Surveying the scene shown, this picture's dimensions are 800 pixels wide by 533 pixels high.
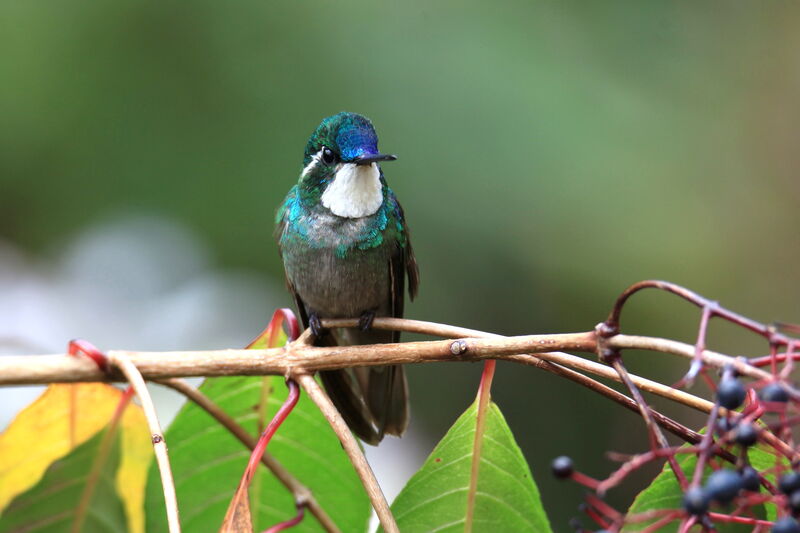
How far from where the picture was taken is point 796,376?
16.7 feet

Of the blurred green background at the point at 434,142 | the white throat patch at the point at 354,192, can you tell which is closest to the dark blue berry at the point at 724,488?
the white throat patch at the point at 354,192

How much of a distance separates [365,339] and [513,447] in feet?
6.18

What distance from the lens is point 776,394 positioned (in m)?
1.18

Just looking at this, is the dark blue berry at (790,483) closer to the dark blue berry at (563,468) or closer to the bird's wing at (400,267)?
the dark blue berry at (563,468)

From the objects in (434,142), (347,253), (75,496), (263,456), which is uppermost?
(434,142)

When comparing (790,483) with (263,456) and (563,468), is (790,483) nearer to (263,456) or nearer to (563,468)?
(563,468)

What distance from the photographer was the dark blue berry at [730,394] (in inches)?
47.3

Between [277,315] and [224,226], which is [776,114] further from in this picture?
[277,315]

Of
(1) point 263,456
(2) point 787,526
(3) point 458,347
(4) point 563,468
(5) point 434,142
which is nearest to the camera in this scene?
(2) point 787,526

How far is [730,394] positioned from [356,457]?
69cm

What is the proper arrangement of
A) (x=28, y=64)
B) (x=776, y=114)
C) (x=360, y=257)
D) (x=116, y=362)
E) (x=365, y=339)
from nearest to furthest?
(x=116, y=362)
(x=360, y=257)
(x=365, y=339)
(x=28, y=64)
(x=776, y=114)

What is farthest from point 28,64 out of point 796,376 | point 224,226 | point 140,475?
point 796,376

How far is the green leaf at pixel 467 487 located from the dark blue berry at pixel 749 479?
1.90 ft

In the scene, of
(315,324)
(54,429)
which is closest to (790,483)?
(54,429)
